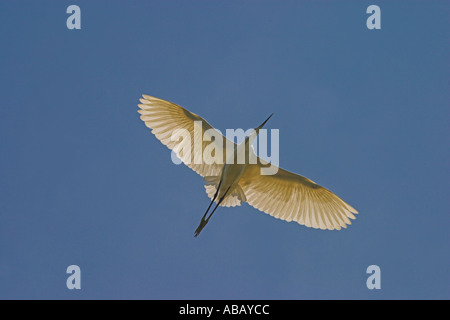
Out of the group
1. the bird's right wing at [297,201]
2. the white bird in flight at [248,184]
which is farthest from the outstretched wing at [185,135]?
the bird's right wing at [297,201]

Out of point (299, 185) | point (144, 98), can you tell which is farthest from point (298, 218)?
point (144, 98)

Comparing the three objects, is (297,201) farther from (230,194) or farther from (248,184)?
(230,194)

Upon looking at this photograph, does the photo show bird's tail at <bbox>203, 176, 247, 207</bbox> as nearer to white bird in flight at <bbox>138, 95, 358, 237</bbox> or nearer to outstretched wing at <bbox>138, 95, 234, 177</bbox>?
white bird in flight at <bbox>138, 95, 358, 237</bbox>

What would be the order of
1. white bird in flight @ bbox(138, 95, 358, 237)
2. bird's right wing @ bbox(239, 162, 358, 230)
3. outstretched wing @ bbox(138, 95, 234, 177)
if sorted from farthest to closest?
bird's right wing @ bbox(239, 162, 358, 230) → outstretched wing @ bbox(138, 95, 234, 177) → white bird in flight @ bbox(138, 95, 358, 237)

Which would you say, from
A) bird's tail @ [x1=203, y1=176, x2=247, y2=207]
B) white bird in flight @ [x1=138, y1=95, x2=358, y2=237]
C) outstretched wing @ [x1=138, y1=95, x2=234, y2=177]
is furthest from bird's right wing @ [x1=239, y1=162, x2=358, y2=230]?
outstretched wing @ [x1=138, y1=95, x2=234, y2=177]

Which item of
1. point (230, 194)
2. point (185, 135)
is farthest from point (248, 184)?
point (185, 135)

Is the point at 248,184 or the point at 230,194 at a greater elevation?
the point at 248,184
